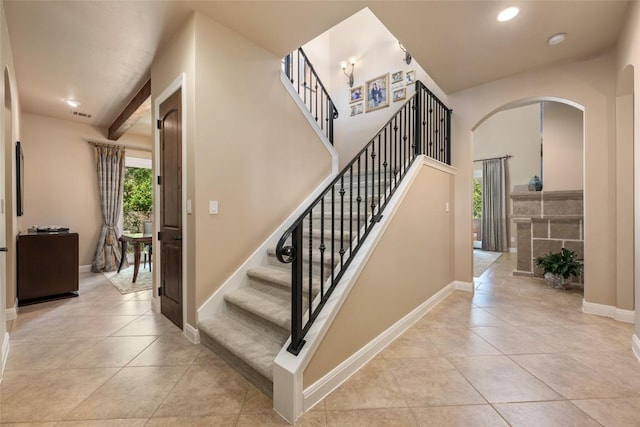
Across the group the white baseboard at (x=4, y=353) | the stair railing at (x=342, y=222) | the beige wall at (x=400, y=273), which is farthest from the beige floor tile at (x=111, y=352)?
the beige wall at (x=400, y=273)

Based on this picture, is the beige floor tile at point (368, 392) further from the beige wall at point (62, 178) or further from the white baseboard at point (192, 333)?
the beige wall at point (62, 178)

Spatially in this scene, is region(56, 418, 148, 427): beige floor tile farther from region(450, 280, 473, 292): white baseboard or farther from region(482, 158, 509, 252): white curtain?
region(482, 158, 509, 252): white curtain

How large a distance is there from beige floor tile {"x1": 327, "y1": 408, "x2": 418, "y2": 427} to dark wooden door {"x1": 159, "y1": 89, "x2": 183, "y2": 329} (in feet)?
5.88

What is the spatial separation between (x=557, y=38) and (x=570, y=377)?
2.96 m

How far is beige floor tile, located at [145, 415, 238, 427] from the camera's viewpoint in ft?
4.72

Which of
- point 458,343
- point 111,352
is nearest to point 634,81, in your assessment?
point 458,343

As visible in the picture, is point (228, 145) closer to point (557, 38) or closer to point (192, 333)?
point (192, 333)

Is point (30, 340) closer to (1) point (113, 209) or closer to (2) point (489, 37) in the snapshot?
(1) point (113, 209)

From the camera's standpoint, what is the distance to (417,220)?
281 cm

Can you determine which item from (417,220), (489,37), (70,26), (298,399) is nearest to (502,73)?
(489,37)

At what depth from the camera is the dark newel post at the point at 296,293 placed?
5.08 feet

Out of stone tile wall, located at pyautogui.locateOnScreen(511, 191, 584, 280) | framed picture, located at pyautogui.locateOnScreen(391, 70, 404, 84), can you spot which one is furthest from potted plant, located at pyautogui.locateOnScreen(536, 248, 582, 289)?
framed picture, located at pyautogui.locateOnScreen(391, 70, 404, 84)

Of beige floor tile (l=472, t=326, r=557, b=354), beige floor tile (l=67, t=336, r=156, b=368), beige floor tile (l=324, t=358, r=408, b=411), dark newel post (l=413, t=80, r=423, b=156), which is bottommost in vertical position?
beige floor tile (l=324, t=358, r=408, b=411)

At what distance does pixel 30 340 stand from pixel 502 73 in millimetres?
5629
